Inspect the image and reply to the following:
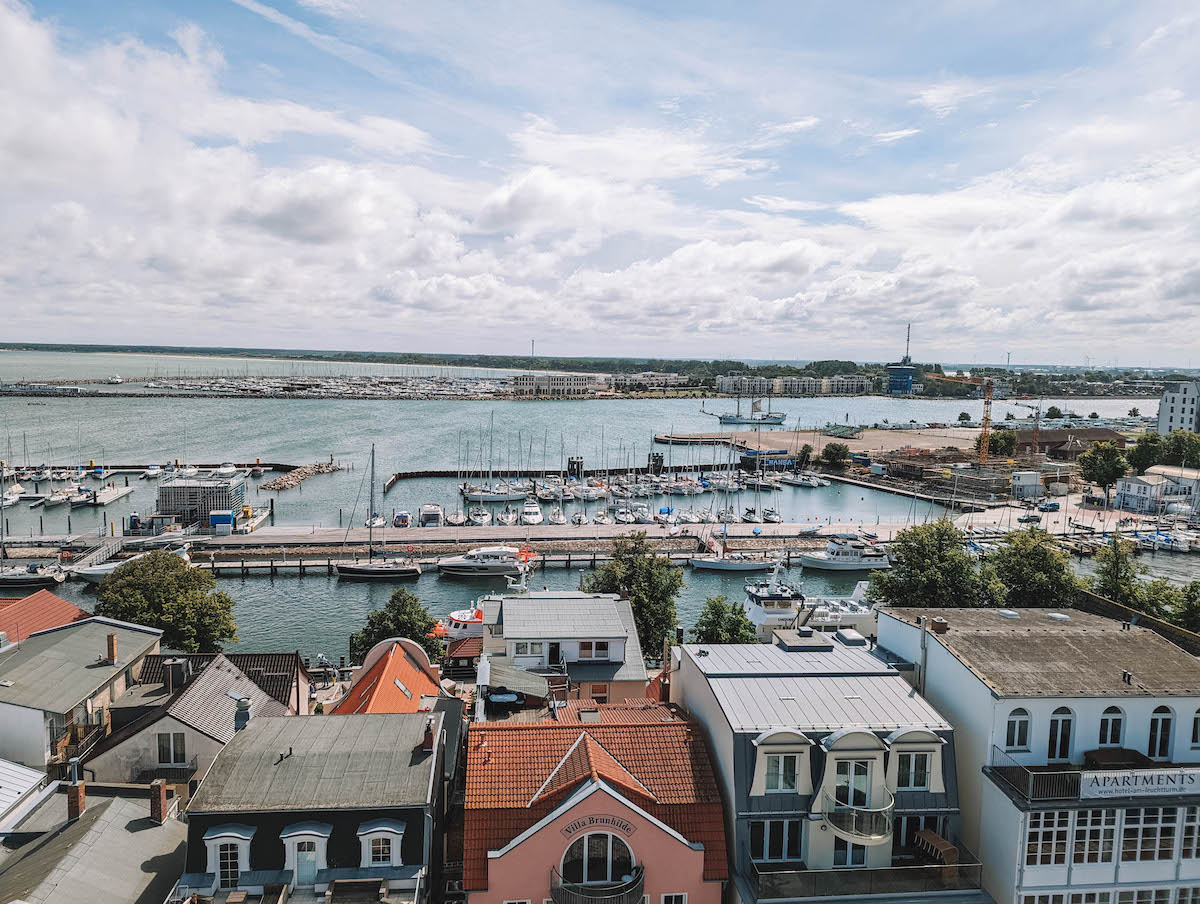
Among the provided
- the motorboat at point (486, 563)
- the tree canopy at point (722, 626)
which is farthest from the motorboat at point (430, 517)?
the tree canopy at point (722, 626)

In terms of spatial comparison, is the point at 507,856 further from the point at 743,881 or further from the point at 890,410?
the point at 890,410

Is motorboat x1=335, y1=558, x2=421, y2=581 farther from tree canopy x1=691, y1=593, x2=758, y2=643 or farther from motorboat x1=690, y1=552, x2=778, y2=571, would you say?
tree canopy x1=691, y1=593, x2=758, y2=643

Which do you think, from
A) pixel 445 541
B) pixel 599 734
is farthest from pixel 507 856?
pixel 445 541

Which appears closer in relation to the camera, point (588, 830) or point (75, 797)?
point (588, 830)

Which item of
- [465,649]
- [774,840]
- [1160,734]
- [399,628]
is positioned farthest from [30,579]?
[1160,734]

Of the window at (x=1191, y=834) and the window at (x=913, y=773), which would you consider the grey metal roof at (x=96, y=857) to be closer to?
the window at (x=913, y=773)

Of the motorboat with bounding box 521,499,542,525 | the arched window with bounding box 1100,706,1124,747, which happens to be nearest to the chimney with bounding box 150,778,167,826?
the arched window with bounding box 1100,706,1124,747

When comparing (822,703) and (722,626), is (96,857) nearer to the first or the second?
(822,703)
